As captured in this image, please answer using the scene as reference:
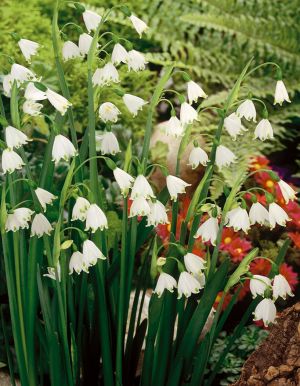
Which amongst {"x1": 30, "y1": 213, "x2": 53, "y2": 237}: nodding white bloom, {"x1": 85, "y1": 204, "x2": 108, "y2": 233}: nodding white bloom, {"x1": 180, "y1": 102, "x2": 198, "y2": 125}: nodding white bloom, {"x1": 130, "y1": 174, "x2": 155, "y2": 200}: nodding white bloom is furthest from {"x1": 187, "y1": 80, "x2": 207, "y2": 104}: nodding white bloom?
{"x1": 30, "y1": 213, "x2": 53, "y2": 237}: nodding white bloom

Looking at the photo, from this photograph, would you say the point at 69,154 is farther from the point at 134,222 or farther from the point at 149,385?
the point at 149,385

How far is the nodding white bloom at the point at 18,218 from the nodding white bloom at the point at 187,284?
0.46 m

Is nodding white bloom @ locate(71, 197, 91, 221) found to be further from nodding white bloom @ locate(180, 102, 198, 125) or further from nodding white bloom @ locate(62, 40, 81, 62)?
nodding white bloom @ locate(62, 40, 81, 62)

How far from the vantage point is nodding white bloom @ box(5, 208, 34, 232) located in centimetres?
218

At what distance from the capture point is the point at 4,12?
4734mm

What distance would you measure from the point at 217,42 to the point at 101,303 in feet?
9.29

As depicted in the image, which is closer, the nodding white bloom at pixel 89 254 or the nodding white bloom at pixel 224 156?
the nodding white bloom at pixel 89 254

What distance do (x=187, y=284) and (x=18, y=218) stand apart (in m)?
0.50

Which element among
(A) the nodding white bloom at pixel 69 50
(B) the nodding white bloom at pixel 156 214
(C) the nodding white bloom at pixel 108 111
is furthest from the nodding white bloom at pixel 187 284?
(A) the nodding white bloom at pixel 69 50

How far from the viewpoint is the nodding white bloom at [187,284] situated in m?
2.23

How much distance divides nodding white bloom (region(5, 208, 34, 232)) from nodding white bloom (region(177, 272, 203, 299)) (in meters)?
0.46

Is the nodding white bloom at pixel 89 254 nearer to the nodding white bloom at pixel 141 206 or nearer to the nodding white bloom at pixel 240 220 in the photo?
the nodding white bloom at pixel 141 206

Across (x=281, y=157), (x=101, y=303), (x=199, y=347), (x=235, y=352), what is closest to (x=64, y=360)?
(x=101, y=303)

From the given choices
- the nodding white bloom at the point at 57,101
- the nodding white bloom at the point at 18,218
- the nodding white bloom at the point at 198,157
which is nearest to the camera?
the nodding white bloom at the point at 57,101
